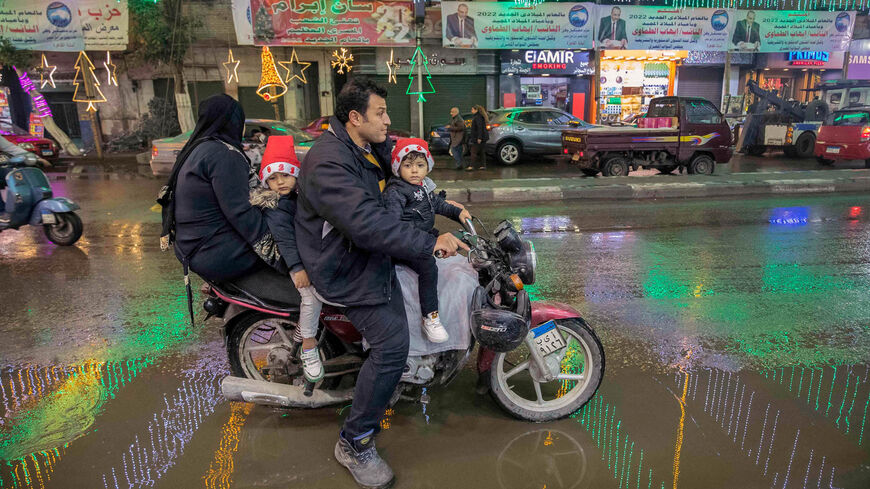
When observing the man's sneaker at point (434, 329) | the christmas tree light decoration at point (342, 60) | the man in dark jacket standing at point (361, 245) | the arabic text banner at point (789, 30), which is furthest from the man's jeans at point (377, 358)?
the arabic text banner at point (789, 30)

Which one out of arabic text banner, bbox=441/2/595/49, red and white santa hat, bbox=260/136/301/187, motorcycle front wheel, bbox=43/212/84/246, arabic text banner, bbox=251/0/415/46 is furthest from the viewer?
arabic text banner, bbox=441/2/595/49

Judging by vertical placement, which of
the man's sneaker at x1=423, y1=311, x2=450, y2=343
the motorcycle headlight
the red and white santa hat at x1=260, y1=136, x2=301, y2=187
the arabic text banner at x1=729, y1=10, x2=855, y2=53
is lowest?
the man's sneaker at x1=423, y1=311, x2=450, y2=343

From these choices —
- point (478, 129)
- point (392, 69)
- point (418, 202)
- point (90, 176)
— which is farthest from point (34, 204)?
point (392, 69)

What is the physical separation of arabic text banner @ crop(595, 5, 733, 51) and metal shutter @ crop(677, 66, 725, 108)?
3639 millimetres

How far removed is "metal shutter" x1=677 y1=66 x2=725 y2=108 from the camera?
23250 mm

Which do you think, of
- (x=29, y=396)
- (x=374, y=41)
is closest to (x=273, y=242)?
(x=29, y=396)

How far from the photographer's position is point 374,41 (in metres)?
18.5

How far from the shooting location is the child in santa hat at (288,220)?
2.68 m

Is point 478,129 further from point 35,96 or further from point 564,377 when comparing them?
point 35,96

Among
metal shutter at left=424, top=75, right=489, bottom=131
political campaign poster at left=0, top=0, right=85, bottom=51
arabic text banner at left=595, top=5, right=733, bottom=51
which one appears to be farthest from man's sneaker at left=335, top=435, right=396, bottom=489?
political campaign poster at left=0, top=0, right=85, bottom=51

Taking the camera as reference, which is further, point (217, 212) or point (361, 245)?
point (217, 212)

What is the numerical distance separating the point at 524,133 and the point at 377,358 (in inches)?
554

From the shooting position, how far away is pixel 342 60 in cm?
2023

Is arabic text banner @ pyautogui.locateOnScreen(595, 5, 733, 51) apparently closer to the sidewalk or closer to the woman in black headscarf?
the sidewalk
